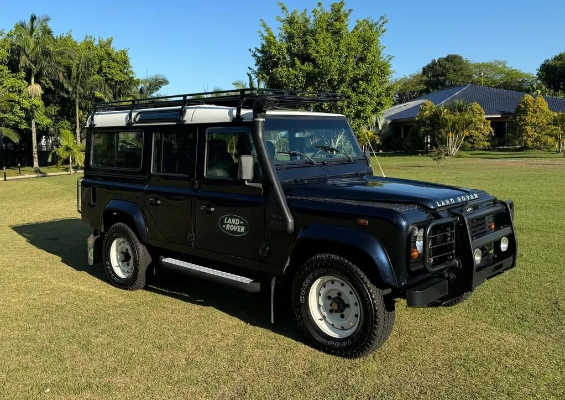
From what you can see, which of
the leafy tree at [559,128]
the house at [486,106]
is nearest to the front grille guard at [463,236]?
the leafy tree at [559,128]

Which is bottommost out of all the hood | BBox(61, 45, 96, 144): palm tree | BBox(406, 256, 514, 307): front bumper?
BBox(406, 256, 514, 307): front bumper

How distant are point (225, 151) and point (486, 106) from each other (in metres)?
49.1

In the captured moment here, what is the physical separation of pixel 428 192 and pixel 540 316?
6.25ft

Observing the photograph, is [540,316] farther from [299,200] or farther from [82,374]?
[82,374]

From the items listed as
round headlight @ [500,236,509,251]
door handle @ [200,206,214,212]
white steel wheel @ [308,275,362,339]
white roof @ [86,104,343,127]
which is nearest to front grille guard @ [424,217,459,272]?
white steel wheel @ [308,275,362,339]

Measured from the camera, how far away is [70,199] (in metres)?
16.9

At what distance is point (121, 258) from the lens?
273 inches

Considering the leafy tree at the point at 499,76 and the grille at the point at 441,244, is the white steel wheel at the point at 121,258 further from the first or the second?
the leafy tree at the point at 499,76

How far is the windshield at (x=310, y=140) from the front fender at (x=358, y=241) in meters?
0.89

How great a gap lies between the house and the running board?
44614mm

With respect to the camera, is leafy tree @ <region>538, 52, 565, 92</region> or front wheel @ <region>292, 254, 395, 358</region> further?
leafy tree @ <region>538, 52, 565, 92</region>

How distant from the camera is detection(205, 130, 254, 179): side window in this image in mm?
5199

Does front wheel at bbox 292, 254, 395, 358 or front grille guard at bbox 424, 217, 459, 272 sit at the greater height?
front grille guard at bbox 424, 217, 459, 272

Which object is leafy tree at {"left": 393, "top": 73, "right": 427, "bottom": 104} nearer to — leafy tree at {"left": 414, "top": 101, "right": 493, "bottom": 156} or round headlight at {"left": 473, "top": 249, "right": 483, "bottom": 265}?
leafy tree at {"left": 414, "top": 101, "right": 493, "bottom": 156}
